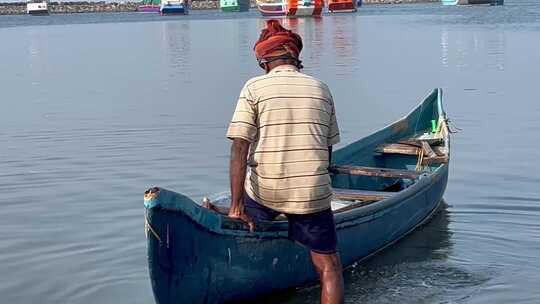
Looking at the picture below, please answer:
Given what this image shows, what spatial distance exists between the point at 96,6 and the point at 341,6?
5510 centimetres

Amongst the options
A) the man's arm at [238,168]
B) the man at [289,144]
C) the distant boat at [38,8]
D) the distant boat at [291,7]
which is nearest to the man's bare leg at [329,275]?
the man at [289,144]

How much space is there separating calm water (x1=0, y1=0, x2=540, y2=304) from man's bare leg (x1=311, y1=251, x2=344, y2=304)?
4.69ft

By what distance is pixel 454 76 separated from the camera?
24.7 m

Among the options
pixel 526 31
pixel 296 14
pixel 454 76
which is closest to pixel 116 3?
pixel 296 14

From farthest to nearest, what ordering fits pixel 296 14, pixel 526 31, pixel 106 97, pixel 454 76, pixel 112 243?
1. pixel 296 14
2. pixel 526 31
3. pixel 454 76
4. pixel 106 97
5. pixel 112 243

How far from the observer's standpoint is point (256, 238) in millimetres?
7016

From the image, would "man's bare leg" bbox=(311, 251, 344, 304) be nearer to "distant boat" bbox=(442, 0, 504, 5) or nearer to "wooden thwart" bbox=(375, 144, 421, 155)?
"wooden thwart" bbox=(375, 144, 421, 155)

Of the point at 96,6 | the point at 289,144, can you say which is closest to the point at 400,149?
the point at 289,144

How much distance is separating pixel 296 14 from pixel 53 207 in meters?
69.8

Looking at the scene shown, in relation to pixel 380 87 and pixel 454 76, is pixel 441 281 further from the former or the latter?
pixel 454 76

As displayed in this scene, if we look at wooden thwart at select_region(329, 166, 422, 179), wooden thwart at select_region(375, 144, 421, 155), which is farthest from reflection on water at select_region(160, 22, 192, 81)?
wooden thwart at select_region(329, 166, 422, 179)

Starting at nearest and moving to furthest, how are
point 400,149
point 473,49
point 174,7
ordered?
point 400,149 → point 473,49 → point 174,7

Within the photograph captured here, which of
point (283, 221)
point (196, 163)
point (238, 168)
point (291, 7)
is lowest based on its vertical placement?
point (291, 7)

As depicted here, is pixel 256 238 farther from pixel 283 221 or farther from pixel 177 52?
pixel 177 52
